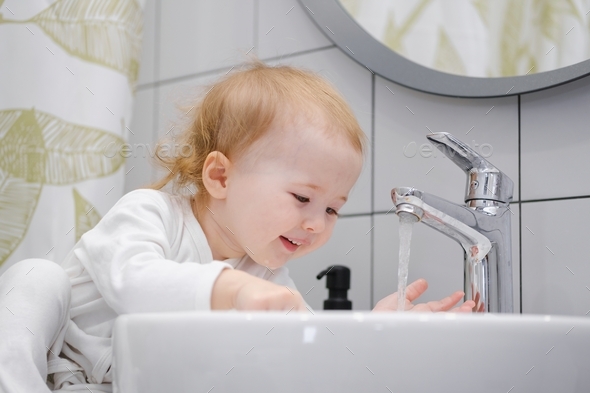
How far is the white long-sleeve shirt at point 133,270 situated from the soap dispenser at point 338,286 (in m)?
0.15

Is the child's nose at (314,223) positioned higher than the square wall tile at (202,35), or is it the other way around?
the square wall tile at (202,35)

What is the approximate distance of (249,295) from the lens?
1.92 ft

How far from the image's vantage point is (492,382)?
47cm

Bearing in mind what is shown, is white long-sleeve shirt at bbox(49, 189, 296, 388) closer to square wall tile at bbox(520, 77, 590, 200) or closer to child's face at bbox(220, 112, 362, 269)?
child's face at bbox(220, 112, 362, 269)

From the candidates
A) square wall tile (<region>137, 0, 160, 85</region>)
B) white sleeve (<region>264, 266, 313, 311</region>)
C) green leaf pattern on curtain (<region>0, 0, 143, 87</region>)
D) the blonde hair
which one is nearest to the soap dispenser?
white sleeve (<region>264, 266, 313, 311</region>)

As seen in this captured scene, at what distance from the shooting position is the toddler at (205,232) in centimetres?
69

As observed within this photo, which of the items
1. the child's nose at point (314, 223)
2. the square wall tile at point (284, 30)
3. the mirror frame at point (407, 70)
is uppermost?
the square wall tile at point (284, 30)

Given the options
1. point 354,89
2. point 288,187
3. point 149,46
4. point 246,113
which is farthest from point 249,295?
point 149,46

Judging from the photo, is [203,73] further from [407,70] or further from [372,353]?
[372,353]

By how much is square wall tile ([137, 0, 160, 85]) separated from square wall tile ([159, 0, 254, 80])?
0.07ft

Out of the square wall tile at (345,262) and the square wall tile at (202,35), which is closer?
the square wall tile at (345,262)

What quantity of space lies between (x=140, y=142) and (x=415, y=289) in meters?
0.75

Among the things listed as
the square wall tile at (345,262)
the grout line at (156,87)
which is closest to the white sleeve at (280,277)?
the square wall tile at (345,262)

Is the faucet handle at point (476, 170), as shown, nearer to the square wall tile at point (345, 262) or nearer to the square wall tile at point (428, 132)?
→ the square wall tile at point (428, 132)
